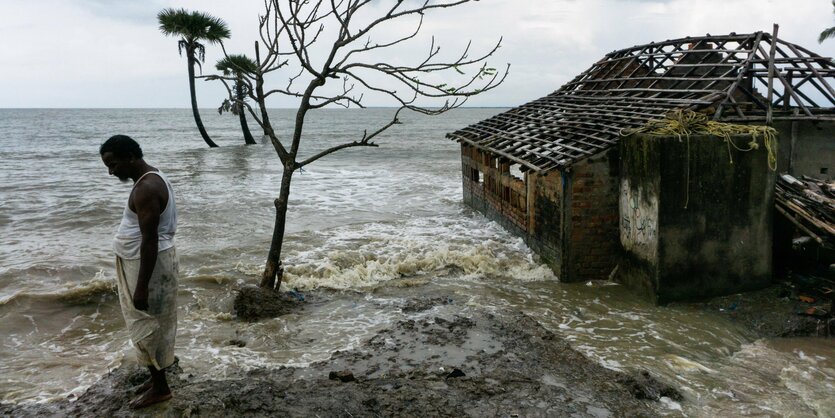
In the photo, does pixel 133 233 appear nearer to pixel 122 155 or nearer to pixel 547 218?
pixel 122 155

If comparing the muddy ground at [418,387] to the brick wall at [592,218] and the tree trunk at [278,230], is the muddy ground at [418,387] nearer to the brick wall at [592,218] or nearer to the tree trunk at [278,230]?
the tree trunk at [278,230]

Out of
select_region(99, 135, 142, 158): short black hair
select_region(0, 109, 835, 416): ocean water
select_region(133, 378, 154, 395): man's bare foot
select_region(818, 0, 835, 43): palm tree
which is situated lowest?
select_region(0, 109, 835, 416): ocean water

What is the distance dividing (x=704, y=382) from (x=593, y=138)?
176 inches

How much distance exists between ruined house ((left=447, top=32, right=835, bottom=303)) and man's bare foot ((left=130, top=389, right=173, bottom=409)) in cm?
591

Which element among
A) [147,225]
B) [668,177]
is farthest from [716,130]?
[147,225]

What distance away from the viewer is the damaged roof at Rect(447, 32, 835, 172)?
8.98m

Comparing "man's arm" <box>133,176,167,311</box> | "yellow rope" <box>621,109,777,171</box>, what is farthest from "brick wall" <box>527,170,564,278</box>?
"man's arm" <box>133,176,167,311</box>

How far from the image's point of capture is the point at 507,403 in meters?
4.89

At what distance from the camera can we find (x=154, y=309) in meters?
4.41

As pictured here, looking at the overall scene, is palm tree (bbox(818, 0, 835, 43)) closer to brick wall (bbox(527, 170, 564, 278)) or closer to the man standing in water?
brick wall (bbox(527, 170, 564, 278))

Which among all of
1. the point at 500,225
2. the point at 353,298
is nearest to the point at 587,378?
the point at 353,298

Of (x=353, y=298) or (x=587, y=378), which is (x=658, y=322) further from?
(x=353, y=298)

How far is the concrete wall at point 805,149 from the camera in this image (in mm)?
Answer: 9805

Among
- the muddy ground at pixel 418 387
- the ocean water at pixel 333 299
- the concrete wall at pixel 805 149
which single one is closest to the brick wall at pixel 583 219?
the ocean water at pixel 333 299
